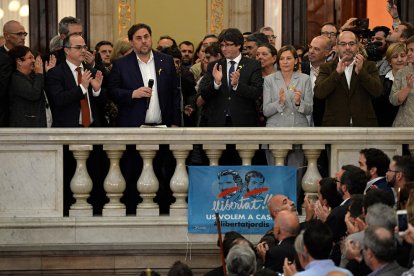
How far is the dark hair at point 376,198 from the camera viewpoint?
10248 mm

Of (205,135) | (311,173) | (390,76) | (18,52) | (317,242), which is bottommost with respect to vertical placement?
(317,242)

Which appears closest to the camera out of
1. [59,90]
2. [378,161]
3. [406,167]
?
[406,167]

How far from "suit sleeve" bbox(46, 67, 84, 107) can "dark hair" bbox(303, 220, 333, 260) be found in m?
4.97

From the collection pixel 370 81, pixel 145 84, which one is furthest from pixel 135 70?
pixel 370 81

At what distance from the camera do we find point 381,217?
959cm

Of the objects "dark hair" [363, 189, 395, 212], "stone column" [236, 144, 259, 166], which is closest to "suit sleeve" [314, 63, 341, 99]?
"stone column" [236, 144, 259, 166]

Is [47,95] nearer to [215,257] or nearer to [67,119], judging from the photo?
[67,119]

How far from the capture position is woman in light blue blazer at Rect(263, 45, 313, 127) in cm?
1413

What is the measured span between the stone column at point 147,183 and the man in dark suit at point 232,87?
4.20 ft

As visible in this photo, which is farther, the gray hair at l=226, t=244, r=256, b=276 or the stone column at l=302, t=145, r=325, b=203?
the stone column at l=302, t=145, r=325, b=203

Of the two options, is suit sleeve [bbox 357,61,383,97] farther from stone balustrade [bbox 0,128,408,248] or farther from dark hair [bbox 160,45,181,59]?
dark hair [bbox 160,45,181,59]

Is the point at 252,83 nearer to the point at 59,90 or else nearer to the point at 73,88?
the point at 73,88

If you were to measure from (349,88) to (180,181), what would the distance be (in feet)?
7.02

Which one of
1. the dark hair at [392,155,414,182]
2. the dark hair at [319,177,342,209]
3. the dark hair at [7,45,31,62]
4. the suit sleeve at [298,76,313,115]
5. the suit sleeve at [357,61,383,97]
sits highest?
the dark hair at [7,45,31,62]
